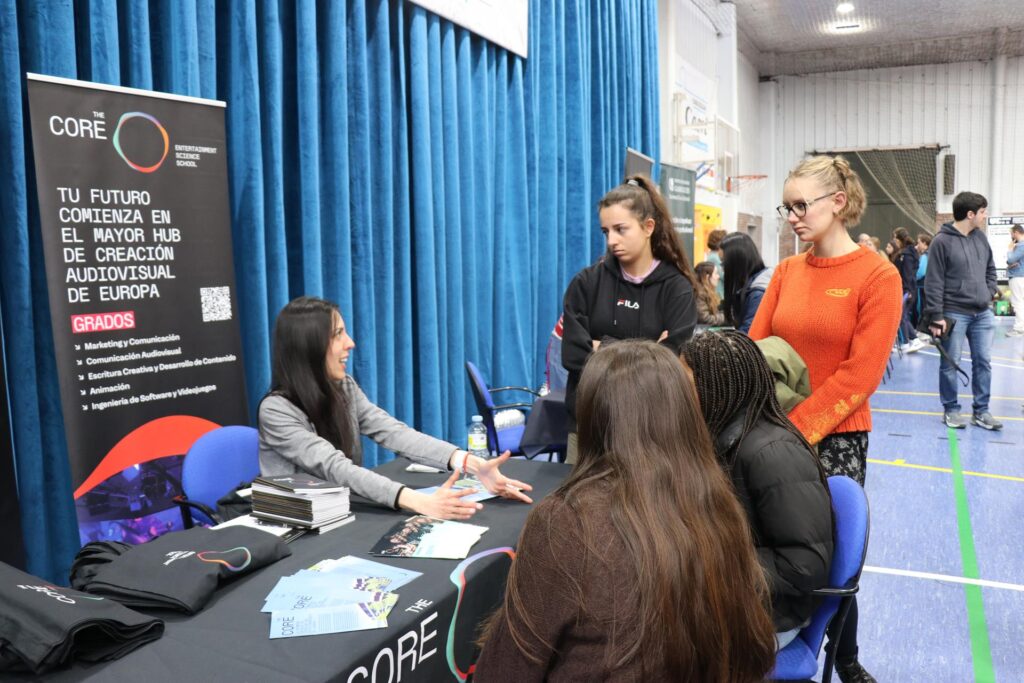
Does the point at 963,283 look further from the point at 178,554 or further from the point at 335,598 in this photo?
the point at 178,554

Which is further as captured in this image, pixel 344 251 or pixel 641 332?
pixel 344 251

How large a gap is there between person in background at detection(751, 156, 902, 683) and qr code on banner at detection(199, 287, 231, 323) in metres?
1.97

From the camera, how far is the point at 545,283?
19.6 ft

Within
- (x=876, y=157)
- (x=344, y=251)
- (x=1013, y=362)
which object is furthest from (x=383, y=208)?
(x=876, y=157)

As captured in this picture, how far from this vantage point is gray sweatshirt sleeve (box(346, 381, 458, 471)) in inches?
95.5

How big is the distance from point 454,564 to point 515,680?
59cm

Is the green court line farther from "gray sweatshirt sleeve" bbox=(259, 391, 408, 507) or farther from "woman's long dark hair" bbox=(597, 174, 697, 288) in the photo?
"gray sweatshirt sleeve" bbox=(259, 391, 408, 507)

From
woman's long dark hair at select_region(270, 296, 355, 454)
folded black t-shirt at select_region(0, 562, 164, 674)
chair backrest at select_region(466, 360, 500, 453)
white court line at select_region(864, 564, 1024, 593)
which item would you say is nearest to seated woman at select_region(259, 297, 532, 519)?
woman's long dark hair at select_region(270, 296, 355, 454)

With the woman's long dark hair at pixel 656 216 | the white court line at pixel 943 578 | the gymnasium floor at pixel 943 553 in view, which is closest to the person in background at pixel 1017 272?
the gymnasium floor at pixel 943 553

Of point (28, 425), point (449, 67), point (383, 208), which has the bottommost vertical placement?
point (28, 425)

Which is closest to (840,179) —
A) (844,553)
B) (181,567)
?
(844,553)

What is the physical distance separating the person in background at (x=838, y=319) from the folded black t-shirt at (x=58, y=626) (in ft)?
5.56

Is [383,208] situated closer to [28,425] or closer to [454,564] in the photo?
[28,425]

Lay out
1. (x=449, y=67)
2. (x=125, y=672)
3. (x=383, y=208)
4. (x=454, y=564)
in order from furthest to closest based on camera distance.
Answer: (x=449, y=67) → (x=383, y=208) → (x=454, y=564) → (x=125, y=672)
